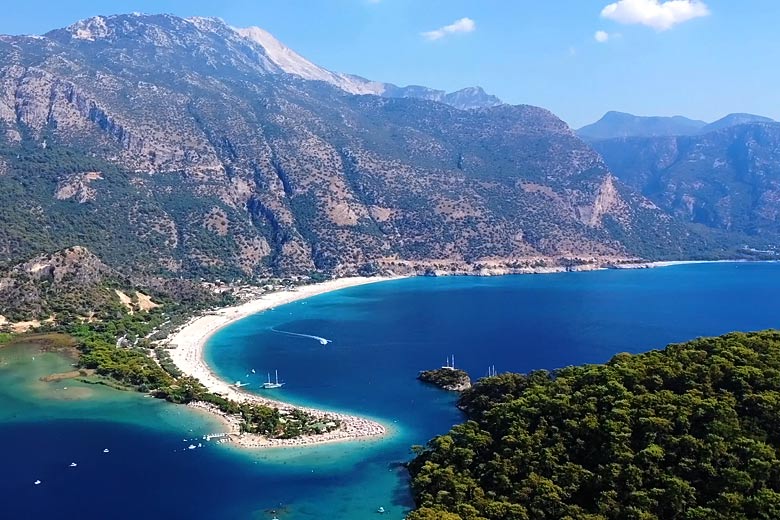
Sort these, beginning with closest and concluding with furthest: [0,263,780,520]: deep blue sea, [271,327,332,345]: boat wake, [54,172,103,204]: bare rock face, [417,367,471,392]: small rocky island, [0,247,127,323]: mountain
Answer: [0,263,780,520]: deep blue sea, [417,367,471,392]: small rocky island, [0,247,127,323]: mountain, [271,327,332,345]: boat wake, [54,172,103,204]: bare rock face

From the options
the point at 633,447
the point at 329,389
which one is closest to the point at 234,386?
the point at 329,389

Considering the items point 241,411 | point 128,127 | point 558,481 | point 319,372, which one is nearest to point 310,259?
point 128,127

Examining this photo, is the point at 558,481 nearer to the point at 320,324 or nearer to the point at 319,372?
the point at 319,372

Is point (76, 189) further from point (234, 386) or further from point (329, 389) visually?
point (329, 389)

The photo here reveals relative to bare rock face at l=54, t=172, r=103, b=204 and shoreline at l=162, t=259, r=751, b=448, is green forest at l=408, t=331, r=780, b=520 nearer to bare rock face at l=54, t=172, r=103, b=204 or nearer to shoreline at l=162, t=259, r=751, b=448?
shoreline at l=162, t=259, r=751, b=448

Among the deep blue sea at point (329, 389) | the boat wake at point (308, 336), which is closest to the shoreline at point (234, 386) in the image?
the deep blue sea at point (329, 389)

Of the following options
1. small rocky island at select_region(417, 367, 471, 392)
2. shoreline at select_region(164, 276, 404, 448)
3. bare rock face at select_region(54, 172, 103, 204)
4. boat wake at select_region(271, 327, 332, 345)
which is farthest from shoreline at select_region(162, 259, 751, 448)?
bare rock face at select_region(54, 172, 103, 204)
